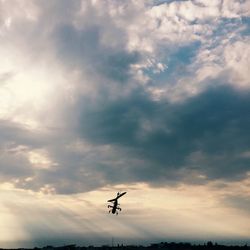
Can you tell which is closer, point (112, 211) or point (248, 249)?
point (112, 211)

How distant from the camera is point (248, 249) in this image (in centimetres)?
19925

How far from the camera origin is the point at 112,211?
111m

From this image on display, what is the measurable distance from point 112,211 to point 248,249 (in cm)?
11693
